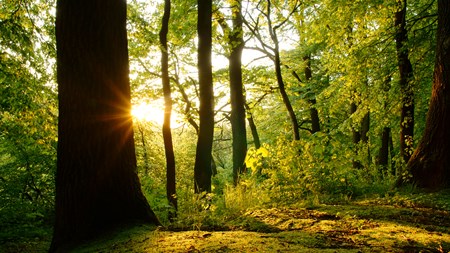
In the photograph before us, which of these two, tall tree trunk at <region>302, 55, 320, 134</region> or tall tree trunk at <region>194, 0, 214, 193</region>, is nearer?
tall tree trunk at <region>194, 0, 214, 193</region>

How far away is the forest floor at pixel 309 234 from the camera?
91.3 inches

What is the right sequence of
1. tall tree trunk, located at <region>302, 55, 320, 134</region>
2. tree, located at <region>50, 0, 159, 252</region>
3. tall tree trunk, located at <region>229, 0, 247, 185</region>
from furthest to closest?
1. tall tree trunk, located at <region>302, 55, 320, 134</region>
2. tall tree trunk, located at <region>229, 0, 247, 185</region>
3. tree, located at <region>50, 0, 159, 252</region>

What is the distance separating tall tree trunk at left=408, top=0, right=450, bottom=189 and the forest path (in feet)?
5.87

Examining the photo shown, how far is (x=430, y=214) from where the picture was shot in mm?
3770

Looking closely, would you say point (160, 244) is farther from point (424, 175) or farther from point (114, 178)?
point (424, 175)

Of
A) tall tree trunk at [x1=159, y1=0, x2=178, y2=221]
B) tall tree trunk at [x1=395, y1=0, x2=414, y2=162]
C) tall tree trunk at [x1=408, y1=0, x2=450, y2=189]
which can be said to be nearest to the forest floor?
tall tree trunk at [x1=408, y1=0, x2=450, y2=189]

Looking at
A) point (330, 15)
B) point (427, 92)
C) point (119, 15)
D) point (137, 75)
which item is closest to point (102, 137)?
point (119, 15)

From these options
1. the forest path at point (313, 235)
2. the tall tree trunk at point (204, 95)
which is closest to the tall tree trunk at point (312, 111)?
the tall tree trunk at point (204, 95)

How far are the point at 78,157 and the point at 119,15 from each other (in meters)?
1.71

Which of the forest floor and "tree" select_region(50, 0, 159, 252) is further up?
"tree" select_region(50, 0, 159, 252)

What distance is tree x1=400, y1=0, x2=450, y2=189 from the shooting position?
17.7ft

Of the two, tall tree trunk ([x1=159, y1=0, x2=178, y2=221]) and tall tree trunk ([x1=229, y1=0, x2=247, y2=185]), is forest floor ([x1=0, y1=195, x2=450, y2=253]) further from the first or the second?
tall tree trunk ([x1=229, y1=0, x2=247, y2=185])

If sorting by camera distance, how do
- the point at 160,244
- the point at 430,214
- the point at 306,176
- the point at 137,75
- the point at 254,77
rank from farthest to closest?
the point at 254,77
the point at 137,75
the point at 306,176
the point at 430,214
the point at 160,244

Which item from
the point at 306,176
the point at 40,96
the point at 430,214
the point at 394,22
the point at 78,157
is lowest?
the point at 430,214
